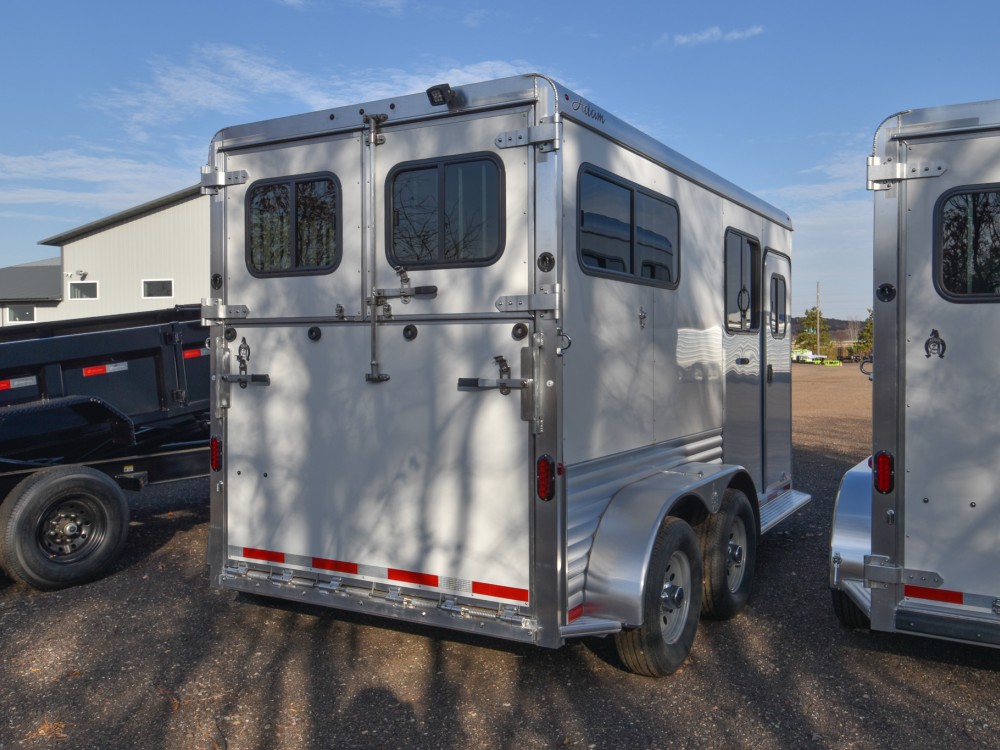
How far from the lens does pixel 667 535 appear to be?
14.7 feet

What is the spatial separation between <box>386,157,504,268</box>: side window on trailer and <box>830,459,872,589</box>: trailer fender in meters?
2.25

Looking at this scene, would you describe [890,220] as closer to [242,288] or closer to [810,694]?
[810,694]

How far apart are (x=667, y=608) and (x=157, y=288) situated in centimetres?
2972

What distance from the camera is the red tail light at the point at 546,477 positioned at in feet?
13.0

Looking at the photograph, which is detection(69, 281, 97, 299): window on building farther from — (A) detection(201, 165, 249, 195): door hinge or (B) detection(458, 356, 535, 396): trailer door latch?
(B) detection(458, 356, 535, 396): trailer door latch

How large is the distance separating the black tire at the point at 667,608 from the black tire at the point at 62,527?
391 cm

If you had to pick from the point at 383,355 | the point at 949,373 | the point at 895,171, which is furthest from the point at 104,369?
the point at 949,373

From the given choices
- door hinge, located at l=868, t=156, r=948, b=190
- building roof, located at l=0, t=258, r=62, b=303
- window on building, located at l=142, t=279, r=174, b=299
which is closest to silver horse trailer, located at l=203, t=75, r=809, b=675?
door hinge, located at l=868, t=156, r=948, b=190

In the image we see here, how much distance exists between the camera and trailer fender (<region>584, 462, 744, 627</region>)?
4078 mm

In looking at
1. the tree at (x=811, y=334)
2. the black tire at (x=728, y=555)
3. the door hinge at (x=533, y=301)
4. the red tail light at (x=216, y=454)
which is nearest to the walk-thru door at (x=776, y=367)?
the black tire at (x=728, y=555)

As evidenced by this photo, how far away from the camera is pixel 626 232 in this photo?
4.66 metres

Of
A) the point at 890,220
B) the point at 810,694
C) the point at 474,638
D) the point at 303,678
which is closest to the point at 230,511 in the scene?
the point at 303,678

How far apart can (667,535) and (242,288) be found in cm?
268

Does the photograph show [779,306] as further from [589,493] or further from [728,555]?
[589,493]
